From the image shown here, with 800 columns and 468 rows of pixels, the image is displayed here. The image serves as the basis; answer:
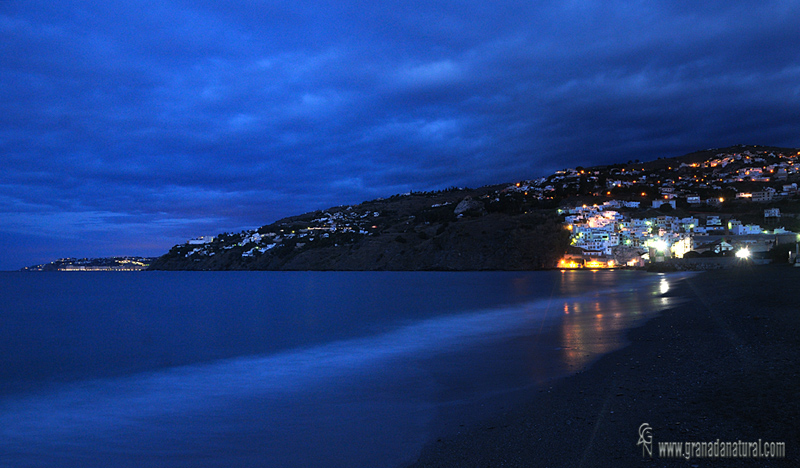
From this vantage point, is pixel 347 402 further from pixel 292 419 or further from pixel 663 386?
pixel 663 386

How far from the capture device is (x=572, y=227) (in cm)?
9569

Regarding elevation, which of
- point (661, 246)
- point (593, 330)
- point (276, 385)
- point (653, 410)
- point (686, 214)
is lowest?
point (593, 330)

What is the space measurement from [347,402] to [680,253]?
85.8m

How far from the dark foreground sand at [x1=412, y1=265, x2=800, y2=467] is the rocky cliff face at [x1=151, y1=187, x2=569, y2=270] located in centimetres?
8577

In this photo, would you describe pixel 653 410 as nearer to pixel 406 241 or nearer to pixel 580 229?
pixel 580 229

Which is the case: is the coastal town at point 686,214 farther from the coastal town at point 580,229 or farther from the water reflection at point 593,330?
the water reflection at point 593,330

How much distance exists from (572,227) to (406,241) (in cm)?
3770

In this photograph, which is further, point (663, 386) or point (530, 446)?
point (663, 386)

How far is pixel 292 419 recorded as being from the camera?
802cm

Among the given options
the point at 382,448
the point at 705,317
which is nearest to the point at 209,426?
the point at 382,448

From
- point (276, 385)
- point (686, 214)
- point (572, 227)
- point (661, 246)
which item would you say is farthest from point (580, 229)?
point (276, 385)

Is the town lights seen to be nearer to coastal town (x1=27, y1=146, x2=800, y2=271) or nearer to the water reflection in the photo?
coastal town (x1=27, y1=146, x2=800, y2=271)

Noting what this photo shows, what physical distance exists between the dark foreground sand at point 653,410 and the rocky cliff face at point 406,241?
85.8 m

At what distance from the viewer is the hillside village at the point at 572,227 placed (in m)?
84.3
